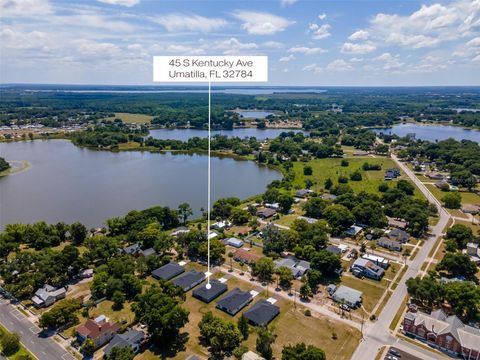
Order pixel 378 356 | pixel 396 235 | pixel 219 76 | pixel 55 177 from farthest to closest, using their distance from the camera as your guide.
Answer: pixel 55 177 < pixel 396 235 < pixel 378 356 < pixel 219 76

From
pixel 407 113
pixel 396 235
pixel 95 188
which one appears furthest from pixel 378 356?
pixel 407 113

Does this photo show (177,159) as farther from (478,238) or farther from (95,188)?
(478,238)

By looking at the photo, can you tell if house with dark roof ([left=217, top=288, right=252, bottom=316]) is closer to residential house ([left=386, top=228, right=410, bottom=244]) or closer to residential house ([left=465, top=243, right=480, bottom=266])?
residential house ([left=386, top=228, right=410, bottom=244])

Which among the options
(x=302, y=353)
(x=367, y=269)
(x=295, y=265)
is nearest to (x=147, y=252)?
(x=295, y=265)

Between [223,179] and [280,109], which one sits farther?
[280,109]

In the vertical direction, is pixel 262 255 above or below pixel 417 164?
below

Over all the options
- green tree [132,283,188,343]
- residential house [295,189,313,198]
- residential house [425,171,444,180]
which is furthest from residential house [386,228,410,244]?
residential house [425,171,444,180]
